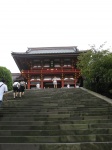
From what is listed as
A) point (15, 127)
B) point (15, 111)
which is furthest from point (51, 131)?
point (15, 111)

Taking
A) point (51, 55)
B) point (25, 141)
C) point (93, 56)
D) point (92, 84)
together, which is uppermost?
point (51, 55)

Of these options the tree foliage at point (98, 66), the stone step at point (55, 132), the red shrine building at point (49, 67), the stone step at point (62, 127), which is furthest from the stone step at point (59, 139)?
the red shrine building at point (49, 67)

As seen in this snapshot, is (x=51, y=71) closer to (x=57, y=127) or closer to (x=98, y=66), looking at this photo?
(x=98, y=66)

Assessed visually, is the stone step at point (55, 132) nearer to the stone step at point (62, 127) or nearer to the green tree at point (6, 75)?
the stone step at point (62, 127)

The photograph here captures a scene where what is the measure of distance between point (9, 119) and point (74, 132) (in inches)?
112

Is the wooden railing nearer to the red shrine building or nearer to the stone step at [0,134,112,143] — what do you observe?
the red shrine building

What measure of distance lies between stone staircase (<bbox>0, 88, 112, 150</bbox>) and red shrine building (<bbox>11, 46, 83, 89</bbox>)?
21999 mm

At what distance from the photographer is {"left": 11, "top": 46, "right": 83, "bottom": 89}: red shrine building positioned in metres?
34.7

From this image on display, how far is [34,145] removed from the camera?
272 inches

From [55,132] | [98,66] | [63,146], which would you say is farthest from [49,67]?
[63,146]

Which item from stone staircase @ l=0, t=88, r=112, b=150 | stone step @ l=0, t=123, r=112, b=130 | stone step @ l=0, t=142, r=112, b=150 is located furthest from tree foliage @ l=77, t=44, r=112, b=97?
stone step @ l=0, t=142, r=112, b=150

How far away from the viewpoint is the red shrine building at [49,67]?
114 ft

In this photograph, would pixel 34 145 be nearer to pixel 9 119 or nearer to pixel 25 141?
pixel 25 141

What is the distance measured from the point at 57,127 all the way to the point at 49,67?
2721 centimetres
